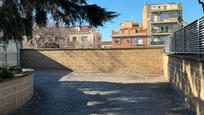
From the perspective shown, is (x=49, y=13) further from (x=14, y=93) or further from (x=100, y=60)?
(x=100, y=60)

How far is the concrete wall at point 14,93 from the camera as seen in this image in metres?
7.77

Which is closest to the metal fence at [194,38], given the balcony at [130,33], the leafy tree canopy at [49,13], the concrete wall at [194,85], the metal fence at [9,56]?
the concrete wall at [194,85]

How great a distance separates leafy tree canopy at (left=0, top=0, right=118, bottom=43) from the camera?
8.65 m

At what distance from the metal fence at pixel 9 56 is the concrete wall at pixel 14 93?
27.9ft

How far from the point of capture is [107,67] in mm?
20797

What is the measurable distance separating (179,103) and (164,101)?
51cm

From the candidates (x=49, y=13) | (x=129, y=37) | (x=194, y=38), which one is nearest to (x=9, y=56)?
(x=49, y=13)

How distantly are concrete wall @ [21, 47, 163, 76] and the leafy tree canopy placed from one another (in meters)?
10.0

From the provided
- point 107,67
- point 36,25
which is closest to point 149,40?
point 107,67

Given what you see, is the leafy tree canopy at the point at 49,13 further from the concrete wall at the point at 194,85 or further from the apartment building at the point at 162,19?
the apartment building at the point at 162,19

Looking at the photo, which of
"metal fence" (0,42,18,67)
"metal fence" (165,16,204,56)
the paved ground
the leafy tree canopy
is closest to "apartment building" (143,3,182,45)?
"metal fence" (0,42,18,67)

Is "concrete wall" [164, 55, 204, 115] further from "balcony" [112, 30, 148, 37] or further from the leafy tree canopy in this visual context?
"balcony" [112, 30, 148, 37]

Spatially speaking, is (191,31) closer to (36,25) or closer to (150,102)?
(150,102)

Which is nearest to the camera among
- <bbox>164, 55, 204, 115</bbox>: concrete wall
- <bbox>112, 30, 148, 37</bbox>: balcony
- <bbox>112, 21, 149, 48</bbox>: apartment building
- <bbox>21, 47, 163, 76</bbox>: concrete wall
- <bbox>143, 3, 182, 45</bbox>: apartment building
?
<bbox>164, 55, 204, 115</bbox>: concrete wall
